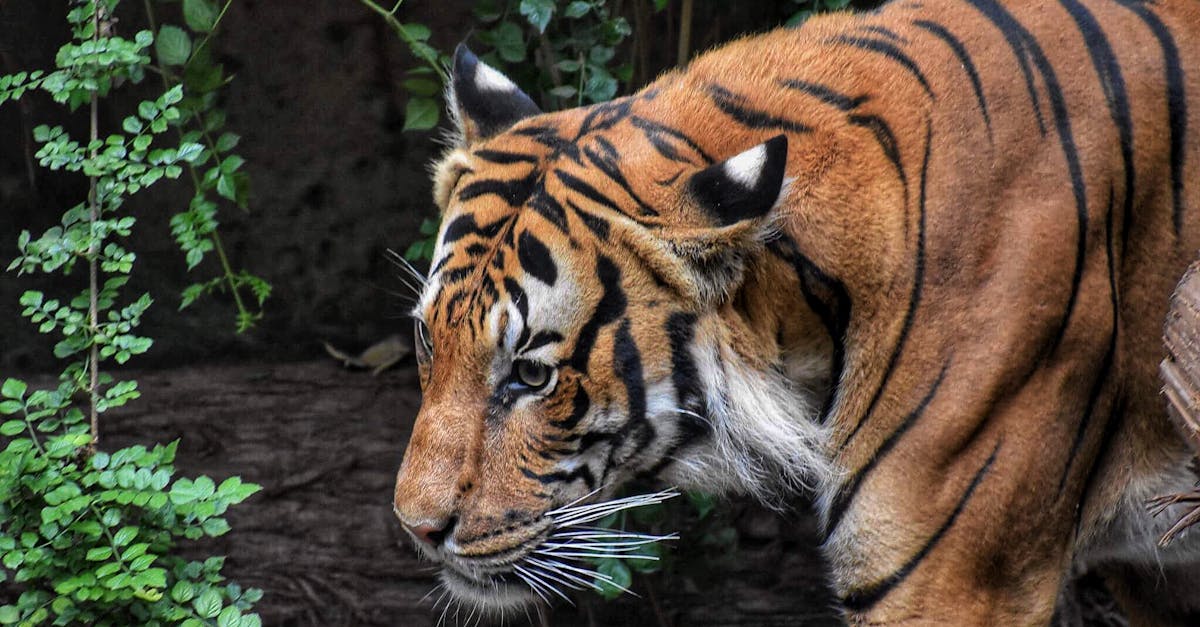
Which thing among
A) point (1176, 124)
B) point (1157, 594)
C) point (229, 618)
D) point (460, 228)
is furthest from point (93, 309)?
point (1157, 594)

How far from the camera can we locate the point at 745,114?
2.61m

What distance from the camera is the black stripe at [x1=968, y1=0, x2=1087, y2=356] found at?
2.44 meters

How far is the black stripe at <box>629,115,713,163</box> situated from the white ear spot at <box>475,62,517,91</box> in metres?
0.44

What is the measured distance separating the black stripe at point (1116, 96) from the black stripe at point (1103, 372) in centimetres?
6

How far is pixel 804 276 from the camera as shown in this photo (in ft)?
8.11

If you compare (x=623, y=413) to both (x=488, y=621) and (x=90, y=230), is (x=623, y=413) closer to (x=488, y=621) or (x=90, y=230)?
(x=90, y=230)

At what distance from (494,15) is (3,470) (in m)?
1.90

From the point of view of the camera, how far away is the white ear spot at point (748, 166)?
229 centimetres

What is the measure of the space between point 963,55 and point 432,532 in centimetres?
152

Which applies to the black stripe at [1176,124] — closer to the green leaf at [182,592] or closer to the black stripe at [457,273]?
the black stripe at [457,273]

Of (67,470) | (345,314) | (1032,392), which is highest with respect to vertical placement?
(1032,392)

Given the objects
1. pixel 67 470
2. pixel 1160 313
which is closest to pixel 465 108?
pixel 67 470

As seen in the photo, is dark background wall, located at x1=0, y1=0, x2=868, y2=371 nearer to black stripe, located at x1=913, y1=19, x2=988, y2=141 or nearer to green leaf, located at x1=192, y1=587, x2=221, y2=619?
black stripe, located at x1=913, y1=19, x2=988, y2=141

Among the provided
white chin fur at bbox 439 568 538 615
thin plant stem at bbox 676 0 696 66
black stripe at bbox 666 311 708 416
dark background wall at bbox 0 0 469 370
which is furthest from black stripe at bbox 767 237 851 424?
dark background wall at bbox 0 0 469 370
